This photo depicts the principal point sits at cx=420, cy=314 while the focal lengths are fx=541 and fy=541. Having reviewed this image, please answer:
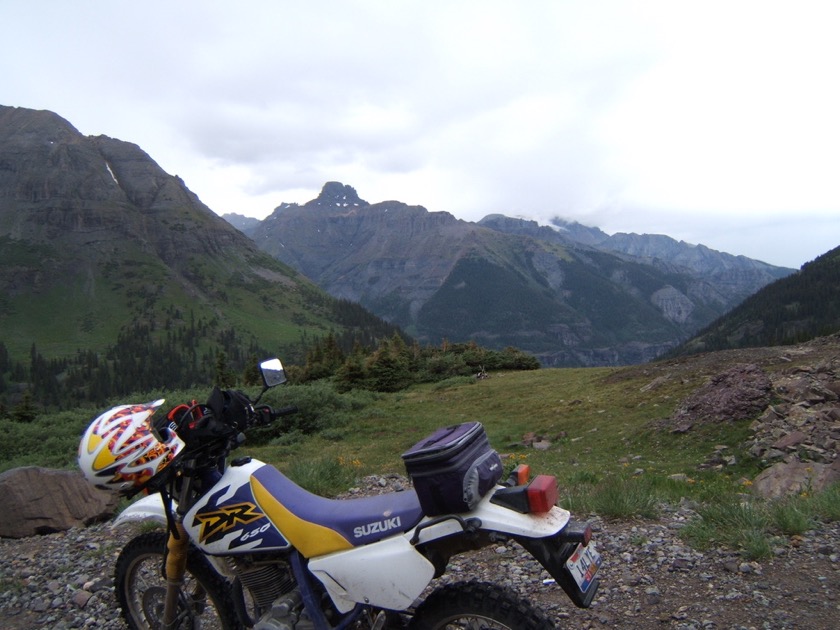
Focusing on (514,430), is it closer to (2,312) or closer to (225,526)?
(225,526)

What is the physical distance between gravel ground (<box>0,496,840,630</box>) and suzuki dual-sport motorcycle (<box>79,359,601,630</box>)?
1.85m

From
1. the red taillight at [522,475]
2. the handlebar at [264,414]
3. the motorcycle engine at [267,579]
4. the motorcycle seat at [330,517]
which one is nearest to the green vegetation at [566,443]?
the red taillight at [522,475]

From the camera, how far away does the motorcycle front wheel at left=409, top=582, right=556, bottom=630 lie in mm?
2977

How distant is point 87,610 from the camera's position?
5.48m

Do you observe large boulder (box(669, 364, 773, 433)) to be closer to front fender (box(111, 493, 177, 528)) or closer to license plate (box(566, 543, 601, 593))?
license plate (box(566, 543, 601, 593))

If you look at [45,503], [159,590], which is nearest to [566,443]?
[45,503]

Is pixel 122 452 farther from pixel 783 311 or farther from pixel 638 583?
pixel 783 311

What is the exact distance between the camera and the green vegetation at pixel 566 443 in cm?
645

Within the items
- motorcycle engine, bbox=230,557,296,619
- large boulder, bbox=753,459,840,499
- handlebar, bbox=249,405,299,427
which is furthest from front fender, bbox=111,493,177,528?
large boulder, bbox=753,459,840,499

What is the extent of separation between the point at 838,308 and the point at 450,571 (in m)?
156

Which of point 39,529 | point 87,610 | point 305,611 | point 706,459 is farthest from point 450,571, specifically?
point 706,459

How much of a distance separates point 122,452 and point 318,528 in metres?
1.38

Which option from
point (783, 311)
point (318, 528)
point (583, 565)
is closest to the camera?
point (583, 565)

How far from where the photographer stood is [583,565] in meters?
3.24
